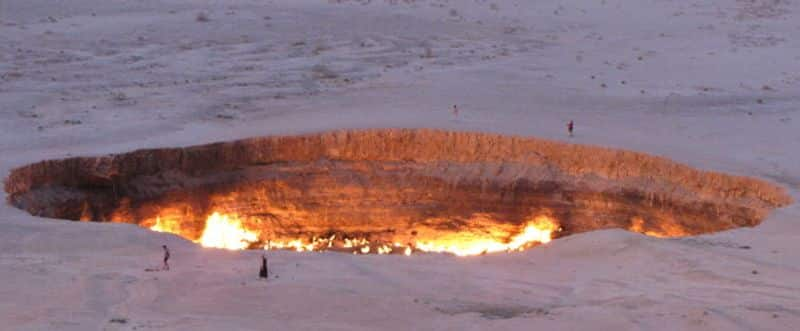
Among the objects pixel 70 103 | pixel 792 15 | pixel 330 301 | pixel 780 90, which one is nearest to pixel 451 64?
pixel 780 90

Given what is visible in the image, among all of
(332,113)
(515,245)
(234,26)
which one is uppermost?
(234,26)

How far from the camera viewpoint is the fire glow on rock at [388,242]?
13797mm

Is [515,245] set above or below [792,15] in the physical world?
below

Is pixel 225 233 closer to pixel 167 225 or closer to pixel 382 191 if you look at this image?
pixel 167 225

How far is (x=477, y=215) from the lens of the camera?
14234mm

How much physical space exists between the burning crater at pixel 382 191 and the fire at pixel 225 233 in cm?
2

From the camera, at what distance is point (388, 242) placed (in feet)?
47.6

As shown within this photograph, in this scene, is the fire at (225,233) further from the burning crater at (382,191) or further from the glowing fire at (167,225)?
the glowing fire at (167,225)

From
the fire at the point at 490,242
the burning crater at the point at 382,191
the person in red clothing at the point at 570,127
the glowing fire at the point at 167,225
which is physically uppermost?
the person in red clothing at the point at 570,127

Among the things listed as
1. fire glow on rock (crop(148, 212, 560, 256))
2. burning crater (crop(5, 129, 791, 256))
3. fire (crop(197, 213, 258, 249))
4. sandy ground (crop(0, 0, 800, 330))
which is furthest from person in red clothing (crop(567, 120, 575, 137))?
fire (crop(197, 213, 258, 249))

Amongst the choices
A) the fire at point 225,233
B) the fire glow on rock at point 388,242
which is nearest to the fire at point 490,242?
the fire glow on rock at point 388,242

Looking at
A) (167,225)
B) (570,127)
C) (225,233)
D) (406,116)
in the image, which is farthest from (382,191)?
(167,225)

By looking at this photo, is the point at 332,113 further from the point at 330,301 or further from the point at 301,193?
the point at 330,301

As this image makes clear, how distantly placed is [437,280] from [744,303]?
242cm
